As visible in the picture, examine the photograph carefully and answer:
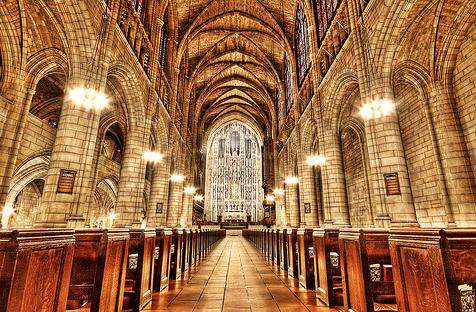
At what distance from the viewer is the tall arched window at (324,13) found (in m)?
12.1

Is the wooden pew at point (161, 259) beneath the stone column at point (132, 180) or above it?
beneath

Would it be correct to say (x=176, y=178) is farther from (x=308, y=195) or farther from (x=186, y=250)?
(x=186, y=250)

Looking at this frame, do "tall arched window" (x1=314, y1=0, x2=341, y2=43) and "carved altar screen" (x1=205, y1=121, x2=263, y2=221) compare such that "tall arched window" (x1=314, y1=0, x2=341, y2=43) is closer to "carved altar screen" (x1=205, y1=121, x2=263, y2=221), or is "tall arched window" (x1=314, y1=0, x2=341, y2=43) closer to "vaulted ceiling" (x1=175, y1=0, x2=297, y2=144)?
"vaulted ceiling" (x1=175, y1=0, x2=297, y2=144)

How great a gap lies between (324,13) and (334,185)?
9.36 metres

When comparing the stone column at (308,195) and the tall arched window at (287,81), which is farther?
the tall arched window at (287,81)

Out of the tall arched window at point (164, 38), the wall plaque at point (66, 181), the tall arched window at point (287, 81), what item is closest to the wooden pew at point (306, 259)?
the wall plaque at point (66, 181)

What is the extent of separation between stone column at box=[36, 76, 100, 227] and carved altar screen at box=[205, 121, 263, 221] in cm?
3549

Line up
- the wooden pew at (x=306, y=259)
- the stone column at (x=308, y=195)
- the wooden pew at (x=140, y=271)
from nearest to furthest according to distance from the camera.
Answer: the wooden pew at (x=140, y=271) < the wooden pew at (x=306, y=259) < the stone column at (x=308, y=195)

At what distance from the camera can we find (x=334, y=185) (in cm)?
1178

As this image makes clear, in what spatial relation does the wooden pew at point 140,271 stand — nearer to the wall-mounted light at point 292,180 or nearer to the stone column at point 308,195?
the stone column at point 308,195

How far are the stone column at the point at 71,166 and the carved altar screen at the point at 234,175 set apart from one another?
116 ft

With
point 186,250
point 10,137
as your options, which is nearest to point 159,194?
point 186,250

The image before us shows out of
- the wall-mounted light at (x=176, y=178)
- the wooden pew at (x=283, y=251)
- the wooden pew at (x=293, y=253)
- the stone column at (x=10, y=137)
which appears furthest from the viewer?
the wall-mounted light at (x=176, y=178)

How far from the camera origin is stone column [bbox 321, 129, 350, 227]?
11.4 metres
